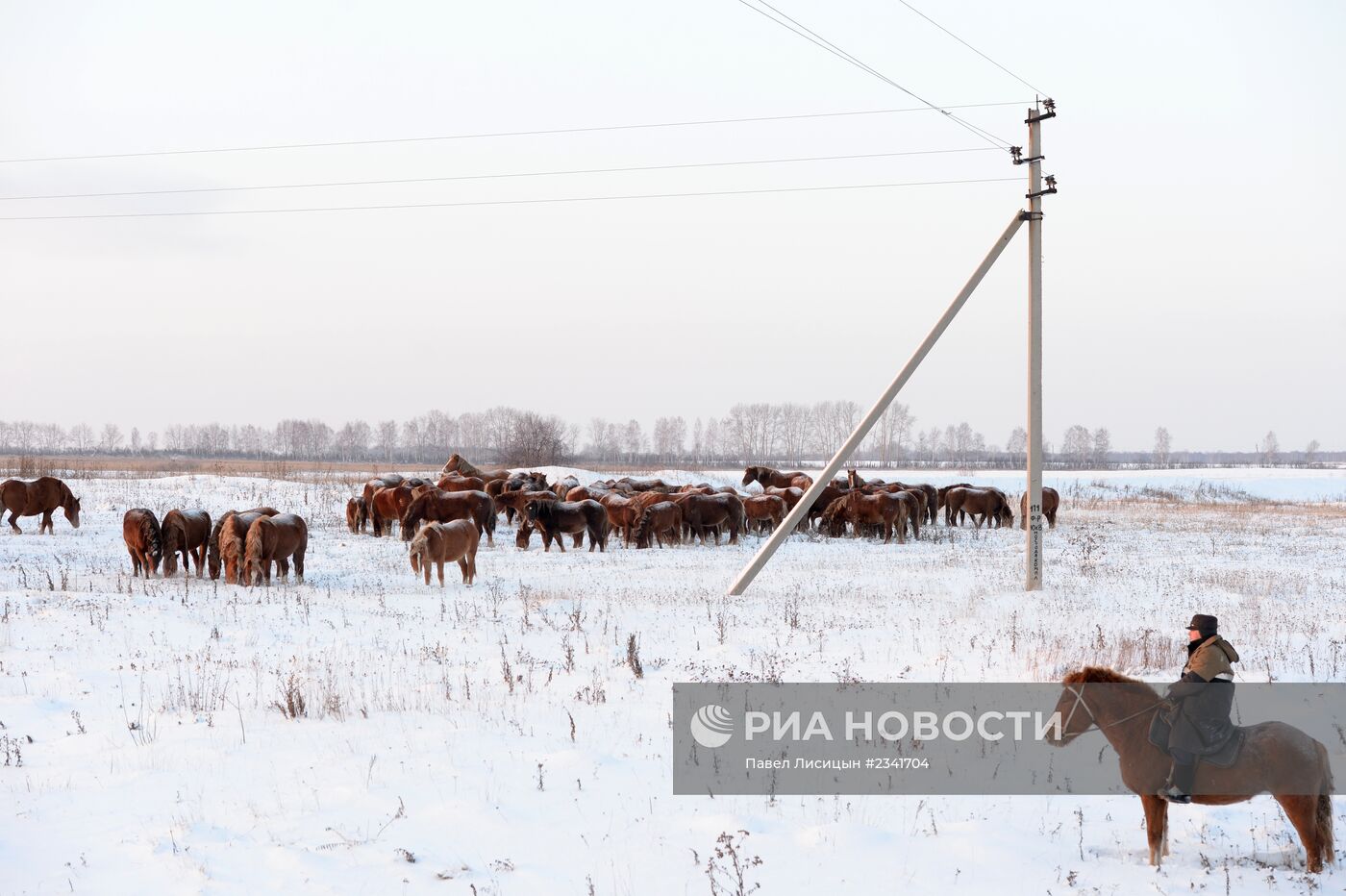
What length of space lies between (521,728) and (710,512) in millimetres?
19005

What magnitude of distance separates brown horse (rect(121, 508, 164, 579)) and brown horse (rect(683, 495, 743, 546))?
13528 mm

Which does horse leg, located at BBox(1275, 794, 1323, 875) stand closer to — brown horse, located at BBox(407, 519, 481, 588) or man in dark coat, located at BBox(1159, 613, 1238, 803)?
man in dark coat, located at BBox(1159, 613, 1238, 803)

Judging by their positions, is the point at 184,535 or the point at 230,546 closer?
the point at 230,546

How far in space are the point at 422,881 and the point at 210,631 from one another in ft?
23.8

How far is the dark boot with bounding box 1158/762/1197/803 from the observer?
5.10m

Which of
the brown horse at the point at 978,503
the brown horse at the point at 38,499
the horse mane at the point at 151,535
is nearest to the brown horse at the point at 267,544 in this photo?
the horse mane at the point at 151,535

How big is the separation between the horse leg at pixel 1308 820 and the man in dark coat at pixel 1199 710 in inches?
17.9

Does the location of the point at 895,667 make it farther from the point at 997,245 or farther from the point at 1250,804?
the point at 997,245

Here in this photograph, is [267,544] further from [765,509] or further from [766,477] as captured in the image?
[766,477]

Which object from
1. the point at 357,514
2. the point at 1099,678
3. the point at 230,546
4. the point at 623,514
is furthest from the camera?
the point at 357,514

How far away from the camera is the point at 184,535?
16.5 meters

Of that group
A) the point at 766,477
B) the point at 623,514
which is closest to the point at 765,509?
the point at 623,514

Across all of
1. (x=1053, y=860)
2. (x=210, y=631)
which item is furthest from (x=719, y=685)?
(x=210, y=631)

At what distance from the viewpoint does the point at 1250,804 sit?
6340 millimetres
